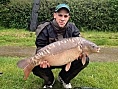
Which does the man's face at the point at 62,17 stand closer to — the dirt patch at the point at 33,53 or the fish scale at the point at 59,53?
the fish scale at the point at 59,53

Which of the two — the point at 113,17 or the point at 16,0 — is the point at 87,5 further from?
the point at 16,0

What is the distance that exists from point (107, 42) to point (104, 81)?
4096 millimetres

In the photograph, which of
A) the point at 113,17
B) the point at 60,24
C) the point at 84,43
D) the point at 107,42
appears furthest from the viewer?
the point at 113,17

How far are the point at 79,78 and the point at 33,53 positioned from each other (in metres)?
2.52

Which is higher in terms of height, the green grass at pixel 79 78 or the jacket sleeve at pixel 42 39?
the jacket sleeve at pixel 42 39

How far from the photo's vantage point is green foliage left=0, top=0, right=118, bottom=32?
12430 mm

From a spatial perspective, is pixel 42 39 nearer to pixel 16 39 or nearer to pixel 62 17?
pixel 62 17

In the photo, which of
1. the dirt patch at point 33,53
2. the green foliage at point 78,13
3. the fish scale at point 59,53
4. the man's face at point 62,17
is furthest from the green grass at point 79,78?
the green foliage at point 78,13

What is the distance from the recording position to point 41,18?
12711 mm

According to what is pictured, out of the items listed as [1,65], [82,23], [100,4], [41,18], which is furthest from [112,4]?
[1,65]

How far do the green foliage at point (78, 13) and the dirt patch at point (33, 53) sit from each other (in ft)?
12.4

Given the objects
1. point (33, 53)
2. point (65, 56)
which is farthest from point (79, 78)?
point (33, 53)

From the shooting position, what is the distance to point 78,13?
1249cm

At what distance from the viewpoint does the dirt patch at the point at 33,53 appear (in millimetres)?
7566
